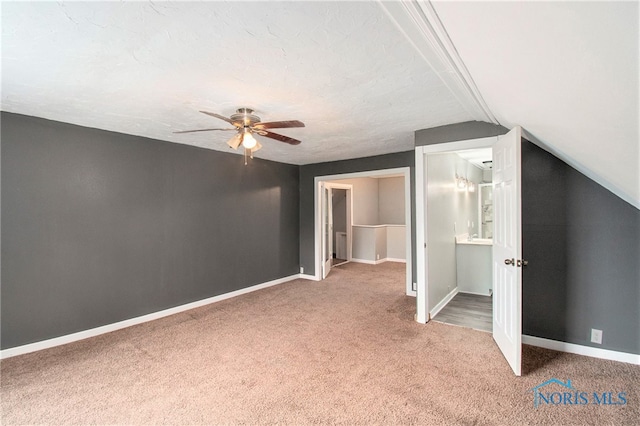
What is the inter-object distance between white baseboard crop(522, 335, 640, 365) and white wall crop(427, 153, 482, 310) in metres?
1.07

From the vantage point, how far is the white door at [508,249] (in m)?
2.39

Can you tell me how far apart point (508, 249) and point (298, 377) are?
2.08 metres

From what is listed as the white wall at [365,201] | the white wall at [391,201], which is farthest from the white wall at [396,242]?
the white wall at [365,201]

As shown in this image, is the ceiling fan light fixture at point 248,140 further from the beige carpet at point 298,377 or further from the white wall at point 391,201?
the white wall at point 391,201

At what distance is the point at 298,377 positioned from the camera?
2.44m

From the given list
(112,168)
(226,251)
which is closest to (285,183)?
(226,251)

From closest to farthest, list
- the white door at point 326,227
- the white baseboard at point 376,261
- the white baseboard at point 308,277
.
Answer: the white baseboard at point 308,277, the white door at point 326,227, the white baseboard at point 376,261

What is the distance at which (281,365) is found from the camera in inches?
104

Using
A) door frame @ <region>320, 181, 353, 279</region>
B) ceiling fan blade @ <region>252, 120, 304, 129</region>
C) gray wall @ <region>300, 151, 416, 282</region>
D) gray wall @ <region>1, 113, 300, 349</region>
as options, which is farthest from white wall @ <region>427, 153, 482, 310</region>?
gray wall @ <region>1, 113, 300, 349</region>

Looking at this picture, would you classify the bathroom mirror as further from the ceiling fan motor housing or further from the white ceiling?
the ceiling fan motor housing

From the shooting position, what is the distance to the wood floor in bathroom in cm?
351

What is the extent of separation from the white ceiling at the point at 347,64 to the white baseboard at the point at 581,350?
138 cm

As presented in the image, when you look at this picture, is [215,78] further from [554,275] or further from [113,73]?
[554,275]

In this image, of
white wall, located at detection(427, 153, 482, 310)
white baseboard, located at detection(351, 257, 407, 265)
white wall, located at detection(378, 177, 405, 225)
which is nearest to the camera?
white wall, located at detection(427, 153, 482, 310)
